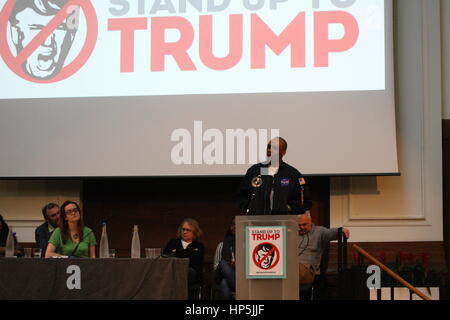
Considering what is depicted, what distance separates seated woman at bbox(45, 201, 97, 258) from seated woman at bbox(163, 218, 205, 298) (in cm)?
75

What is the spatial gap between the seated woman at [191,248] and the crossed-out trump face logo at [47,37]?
6.93ft

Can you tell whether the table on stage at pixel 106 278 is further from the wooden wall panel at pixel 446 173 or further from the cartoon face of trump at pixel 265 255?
the wooden wall panel at pixel 446 173

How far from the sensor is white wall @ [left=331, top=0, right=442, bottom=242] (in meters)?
7.29

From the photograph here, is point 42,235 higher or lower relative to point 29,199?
lower

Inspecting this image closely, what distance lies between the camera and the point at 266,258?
4.50m

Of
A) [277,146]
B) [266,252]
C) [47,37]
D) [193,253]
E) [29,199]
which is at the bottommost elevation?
[193,253]

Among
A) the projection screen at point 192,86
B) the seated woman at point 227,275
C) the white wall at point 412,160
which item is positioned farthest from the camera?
the white wall at point 412,160

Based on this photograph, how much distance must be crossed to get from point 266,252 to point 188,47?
325 centimetres

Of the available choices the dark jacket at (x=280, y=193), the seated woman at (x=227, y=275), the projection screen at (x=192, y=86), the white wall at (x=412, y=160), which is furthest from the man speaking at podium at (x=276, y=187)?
the white wall at (x=412, y=160)

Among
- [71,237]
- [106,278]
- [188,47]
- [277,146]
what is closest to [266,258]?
[277,146]

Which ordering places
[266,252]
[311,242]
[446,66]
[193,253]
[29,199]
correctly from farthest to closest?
[29,199]
[446,66]
[193,253]
[311,242]
[266,252]

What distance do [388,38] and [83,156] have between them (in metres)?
3.10

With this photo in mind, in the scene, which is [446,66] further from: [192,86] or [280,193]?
[280,193]

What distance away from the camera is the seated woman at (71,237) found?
566cm
